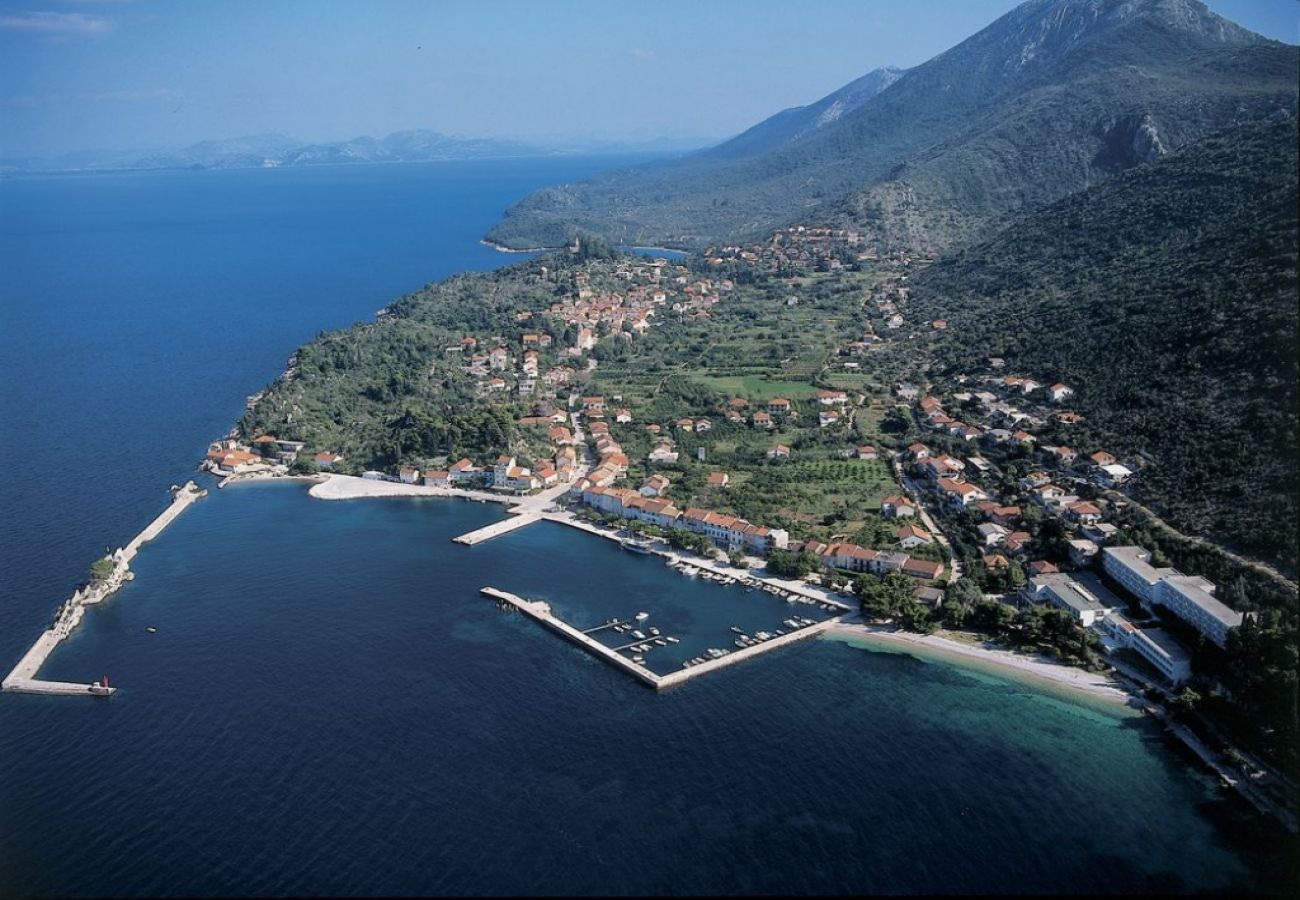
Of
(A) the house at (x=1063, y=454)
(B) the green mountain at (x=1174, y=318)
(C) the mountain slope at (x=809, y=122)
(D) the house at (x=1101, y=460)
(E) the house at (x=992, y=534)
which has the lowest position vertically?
(E) the house at (x=992, y=534)

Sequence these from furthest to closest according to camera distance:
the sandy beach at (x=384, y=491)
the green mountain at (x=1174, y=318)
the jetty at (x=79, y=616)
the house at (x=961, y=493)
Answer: the sandy beach at (x=384, y=491), the house at (x=961, y=493), the green mountain at (x=1174, y=318), the jetty at (x=79, y=616)

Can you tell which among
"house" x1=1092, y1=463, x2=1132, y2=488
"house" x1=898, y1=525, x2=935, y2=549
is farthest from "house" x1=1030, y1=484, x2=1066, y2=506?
"house" x1=898, y1=525, x2=935, y2=549

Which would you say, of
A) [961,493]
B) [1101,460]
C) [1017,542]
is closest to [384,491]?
[961,493]

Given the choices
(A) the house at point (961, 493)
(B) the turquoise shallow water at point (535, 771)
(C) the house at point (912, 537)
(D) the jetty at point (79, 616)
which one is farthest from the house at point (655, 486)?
(D) the jetty at point (79, 616)

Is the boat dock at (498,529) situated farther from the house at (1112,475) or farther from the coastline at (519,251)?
the coastline at (519,251)

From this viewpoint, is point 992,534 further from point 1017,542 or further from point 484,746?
point 484,746

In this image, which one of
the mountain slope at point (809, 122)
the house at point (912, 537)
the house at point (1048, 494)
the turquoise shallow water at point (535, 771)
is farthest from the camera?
the mountain slope at point (809, 122)

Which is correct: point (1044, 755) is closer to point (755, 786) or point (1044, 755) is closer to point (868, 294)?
point (755, 786)
